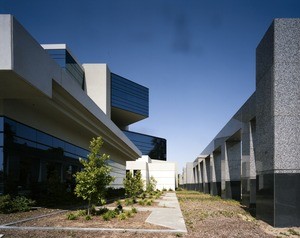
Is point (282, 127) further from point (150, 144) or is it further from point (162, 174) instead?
point (150, 144)

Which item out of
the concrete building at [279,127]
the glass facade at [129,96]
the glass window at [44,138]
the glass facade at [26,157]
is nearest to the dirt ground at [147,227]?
the concrete building at [279,127]

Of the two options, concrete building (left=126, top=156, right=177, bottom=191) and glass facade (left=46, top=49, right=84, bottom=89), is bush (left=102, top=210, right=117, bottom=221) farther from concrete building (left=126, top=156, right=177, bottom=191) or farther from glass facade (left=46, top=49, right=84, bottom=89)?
concrete building (left=126, top=156, right=177, bottom=191)

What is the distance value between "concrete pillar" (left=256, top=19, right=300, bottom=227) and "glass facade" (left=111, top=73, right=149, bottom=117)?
44.4 meters

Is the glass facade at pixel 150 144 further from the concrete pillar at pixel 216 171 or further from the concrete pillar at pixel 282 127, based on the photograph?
the concrete pillar at pixel 282 127

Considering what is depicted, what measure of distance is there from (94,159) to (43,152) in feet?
22.3

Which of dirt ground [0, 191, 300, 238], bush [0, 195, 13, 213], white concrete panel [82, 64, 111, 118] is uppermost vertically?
white concrete panel [82, 64, 111, 118]

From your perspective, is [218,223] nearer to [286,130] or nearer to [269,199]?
[269,199]

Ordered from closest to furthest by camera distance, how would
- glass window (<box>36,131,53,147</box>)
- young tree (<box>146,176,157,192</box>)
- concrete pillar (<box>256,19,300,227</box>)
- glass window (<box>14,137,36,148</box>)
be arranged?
concrete pillar (<box>256,19,300,227</box>) → glass window (<box>14,137,36,148</box>) → glass window (<box>36,131,53,147</box>) → young tree (<box>146,176,157,192</box>)

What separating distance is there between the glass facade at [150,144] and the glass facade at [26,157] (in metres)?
53.6

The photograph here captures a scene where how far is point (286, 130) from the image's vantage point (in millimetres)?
12328

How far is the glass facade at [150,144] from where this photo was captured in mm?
83875

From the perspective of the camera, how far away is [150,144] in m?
92.1

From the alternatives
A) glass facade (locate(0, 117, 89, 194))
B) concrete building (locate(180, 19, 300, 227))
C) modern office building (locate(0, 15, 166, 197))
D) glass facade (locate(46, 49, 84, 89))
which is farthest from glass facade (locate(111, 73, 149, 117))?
concrete building (locate(180, 19, 300, 227))

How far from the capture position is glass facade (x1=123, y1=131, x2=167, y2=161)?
275 ft
